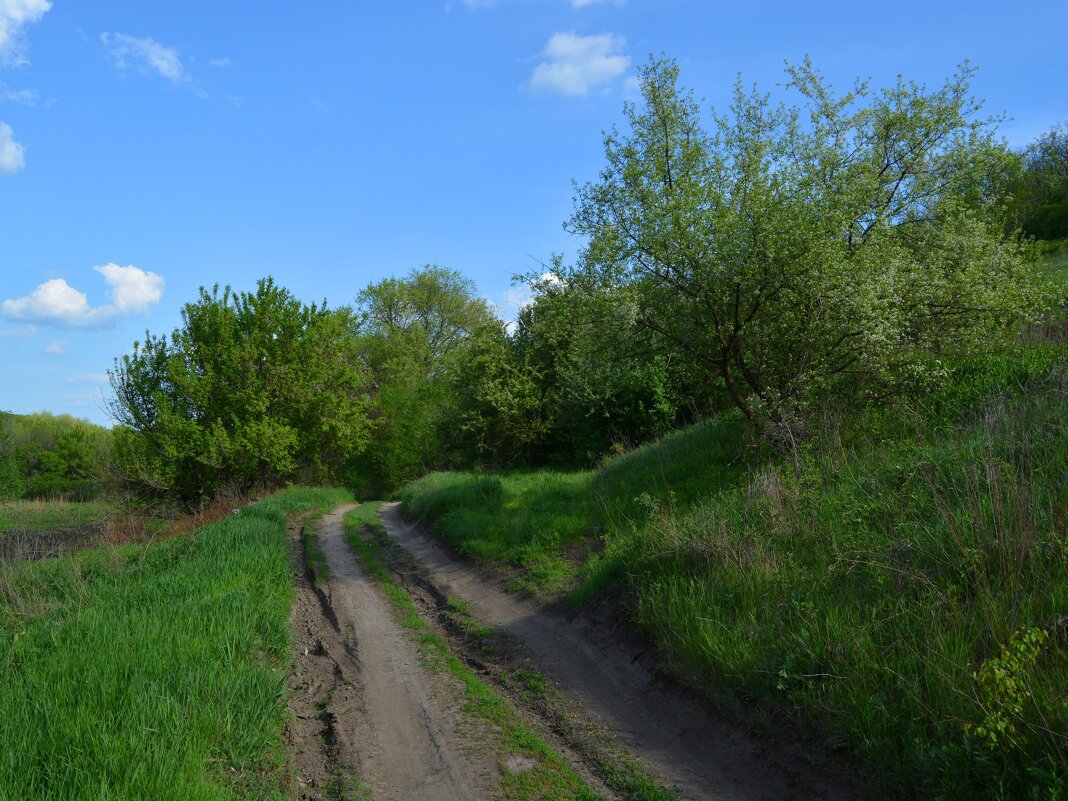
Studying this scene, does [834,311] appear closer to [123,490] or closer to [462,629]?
[462,629]

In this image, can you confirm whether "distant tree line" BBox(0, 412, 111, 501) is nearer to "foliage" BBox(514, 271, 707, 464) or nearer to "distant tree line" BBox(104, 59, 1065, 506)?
"foliage" BBox(514, 271, 707, 464)

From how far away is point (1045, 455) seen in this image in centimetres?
638

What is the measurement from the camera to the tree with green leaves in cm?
1006

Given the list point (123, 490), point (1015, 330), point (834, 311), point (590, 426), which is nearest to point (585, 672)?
point (834, 311)

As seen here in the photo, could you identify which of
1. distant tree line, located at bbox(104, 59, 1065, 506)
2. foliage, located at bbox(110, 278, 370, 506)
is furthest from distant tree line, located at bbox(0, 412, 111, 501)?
distant tree line, located at bbox(104, 59, 1065, 506)

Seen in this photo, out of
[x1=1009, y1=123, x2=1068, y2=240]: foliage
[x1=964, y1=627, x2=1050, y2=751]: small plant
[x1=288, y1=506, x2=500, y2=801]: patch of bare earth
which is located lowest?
[x1=288, y1=506, x2=500, y2=801]: patch of bare earth

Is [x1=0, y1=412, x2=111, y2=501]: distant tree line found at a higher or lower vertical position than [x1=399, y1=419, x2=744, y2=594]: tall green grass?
higher

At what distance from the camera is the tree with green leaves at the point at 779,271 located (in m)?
10.1

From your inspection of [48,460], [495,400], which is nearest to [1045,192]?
[495,400]

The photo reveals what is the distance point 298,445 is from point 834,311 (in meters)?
27.8

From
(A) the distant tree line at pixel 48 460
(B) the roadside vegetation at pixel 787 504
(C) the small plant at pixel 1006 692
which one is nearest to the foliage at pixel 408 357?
(A) the distant tree line at pixel 48 460

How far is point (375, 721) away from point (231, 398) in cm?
2764

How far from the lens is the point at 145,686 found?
5098 mm

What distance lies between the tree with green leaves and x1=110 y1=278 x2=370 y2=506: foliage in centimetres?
2360
